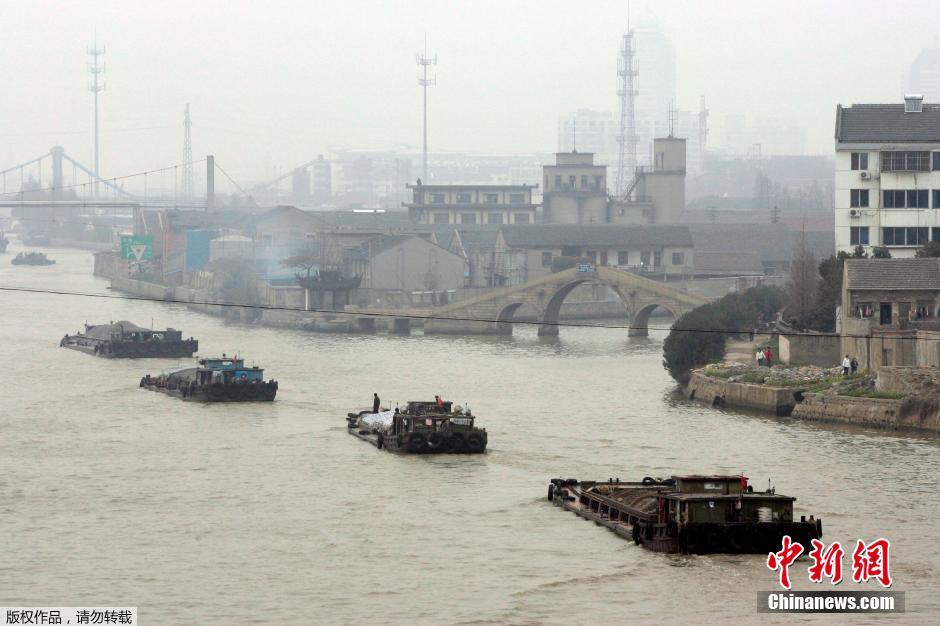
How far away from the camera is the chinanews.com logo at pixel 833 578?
77.3 feet

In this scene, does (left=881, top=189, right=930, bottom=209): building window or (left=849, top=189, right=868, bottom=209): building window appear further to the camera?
(left=849, top=189, right=868, bottom=209): building window

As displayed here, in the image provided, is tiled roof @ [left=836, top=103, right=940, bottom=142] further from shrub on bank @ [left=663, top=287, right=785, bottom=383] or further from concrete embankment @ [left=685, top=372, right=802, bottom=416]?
concrete embankment @ [left=685, top=372, right=802, bottom=416]

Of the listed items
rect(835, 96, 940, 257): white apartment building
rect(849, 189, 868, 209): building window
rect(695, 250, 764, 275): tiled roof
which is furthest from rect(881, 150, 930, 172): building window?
rect(695, 250, 764, 275): tiled roof

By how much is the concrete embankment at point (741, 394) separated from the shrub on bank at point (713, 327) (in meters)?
2.28

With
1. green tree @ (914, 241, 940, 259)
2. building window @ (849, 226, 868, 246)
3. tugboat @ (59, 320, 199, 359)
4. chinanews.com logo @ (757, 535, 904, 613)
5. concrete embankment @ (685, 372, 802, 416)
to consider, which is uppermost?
building window @ (849, 226, 868, 246)

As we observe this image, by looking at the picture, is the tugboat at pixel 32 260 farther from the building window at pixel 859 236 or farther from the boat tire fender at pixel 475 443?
the boat tire fender at pixel 475 443

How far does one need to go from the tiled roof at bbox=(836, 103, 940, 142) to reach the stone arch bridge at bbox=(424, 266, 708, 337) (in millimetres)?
17095

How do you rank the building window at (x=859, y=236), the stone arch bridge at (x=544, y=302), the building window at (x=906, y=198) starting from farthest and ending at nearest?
the stone arch bridge at (x=544, y=302), the building window at (x=859, y=236), the building window at (x=906, y=198)

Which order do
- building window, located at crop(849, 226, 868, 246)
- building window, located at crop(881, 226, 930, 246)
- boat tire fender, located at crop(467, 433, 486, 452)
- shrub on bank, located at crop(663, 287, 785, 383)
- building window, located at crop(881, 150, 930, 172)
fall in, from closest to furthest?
boat tire fender, located at crop(467, 433, 486, 452)
shrub on bank, located at crop(663, 287, 785, 383)
building window, located at crop(881, 150, 930, 172)
building window, located at crop(881, 226, 930, 246)
building window, located at crop(849, 226, 868, 246)

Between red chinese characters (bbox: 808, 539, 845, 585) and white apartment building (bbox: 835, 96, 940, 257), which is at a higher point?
white apartment building (bbox: 835, 96, 940, 257)

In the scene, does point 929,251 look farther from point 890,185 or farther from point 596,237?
point 596,237

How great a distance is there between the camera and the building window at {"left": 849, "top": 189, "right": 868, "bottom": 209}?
5253cm

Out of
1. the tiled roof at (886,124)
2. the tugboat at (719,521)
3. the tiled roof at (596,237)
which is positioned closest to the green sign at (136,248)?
the tiled roof at (596,237)

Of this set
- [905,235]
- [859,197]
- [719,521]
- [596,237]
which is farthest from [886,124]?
[596,237]
